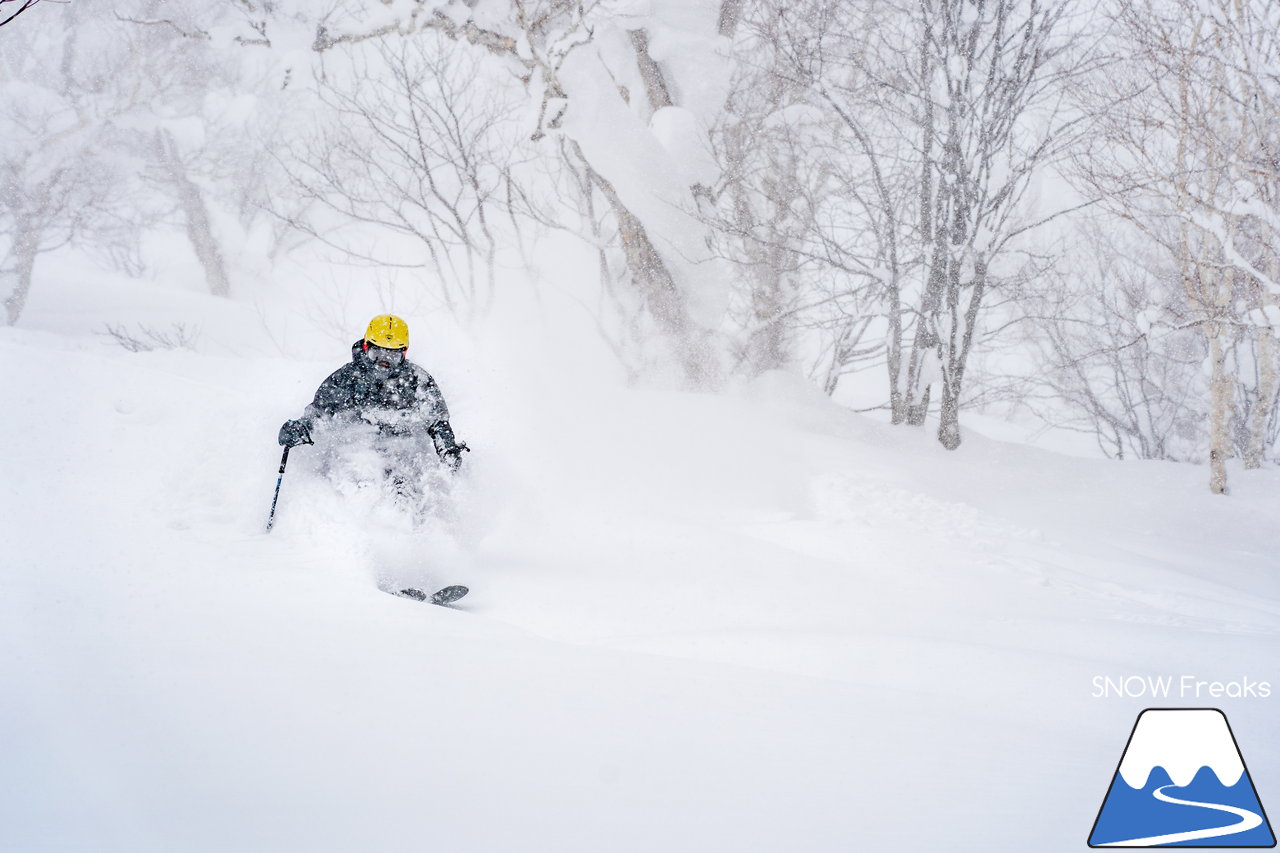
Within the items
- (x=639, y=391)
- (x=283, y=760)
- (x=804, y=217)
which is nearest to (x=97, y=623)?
(x=283, y=760)

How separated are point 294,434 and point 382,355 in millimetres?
673

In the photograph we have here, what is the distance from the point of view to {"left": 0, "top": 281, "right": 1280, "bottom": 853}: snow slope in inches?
62.9

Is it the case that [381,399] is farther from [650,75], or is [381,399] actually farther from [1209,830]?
[650,75]

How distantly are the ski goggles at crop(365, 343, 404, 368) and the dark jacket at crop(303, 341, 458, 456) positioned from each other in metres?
0.06

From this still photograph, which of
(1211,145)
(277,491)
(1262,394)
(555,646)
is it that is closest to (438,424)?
(277,491)

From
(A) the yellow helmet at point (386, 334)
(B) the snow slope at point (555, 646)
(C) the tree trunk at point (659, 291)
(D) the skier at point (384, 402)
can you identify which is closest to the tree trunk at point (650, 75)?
(C) the tree trunk at point (659, 291)

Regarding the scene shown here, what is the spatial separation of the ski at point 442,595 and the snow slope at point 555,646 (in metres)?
0.15

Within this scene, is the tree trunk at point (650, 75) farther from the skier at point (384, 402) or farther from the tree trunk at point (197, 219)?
the tree trunk at point (197, 219)

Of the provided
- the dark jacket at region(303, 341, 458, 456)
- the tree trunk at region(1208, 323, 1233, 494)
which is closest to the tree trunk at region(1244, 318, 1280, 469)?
the tree trunk at region(1208, 323, 1233, 494)

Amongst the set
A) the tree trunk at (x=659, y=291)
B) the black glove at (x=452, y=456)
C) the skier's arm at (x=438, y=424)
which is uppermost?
the tree trunk at (x=659, y=291)

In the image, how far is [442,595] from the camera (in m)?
3.57

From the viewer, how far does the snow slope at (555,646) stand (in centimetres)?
160

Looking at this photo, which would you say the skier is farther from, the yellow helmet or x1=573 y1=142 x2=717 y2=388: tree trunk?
x1=573 y1=142 x2=717 y2=388: tree trunk

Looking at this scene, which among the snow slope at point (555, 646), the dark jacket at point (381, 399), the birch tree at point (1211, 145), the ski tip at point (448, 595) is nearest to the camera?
the snow slope at point (555, 646)
